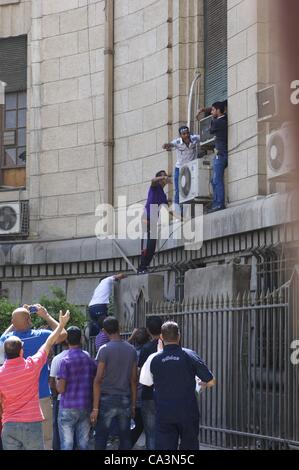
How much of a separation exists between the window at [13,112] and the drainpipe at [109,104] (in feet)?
8.61

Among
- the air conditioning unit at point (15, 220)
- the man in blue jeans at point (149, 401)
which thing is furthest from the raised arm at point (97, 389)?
the air conditioning unit at point (15, 220)

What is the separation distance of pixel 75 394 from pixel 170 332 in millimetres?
1960

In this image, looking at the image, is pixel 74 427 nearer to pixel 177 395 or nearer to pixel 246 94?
pixel 177 395

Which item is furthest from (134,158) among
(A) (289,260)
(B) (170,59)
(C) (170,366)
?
(C) (170,366)

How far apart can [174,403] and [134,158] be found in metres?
11.2

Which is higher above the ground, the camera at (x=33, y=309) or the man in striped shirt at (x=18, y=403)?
the camera at (x=33, y=309)

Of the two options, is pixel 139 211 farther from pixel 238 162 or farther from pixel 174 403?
pixel 174 403

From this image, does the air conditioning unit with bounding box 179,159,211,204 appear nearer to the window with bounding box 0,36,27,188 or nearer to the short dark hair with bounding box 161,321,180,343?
the window with bounding box 0,36,27,188

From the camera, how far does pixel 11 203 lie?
21.9 metres

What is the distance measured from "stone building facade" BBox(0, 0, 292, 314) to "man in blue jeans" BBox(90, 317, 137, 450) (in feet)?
19.0

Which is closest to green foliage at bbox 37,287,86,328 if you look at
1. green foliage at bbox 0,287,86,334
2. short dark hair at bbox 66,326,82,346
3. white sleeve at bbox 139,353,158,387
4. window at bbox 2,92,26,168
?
green foliage at bbox 0,287,86,334

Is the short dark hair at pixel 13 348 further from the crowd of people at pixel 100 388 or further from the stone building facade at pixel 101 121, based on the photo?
the stone building facade at pixel 101 121

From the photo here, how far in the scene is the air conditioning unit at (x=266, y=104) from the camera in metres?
15.1

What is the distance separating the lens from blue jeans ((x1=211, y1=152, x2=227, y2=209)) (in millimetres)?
16877
